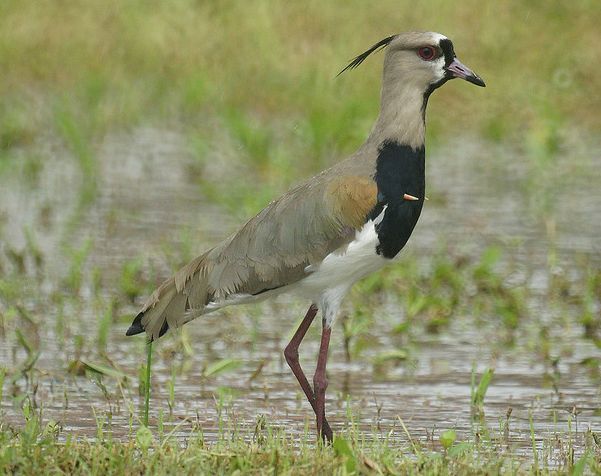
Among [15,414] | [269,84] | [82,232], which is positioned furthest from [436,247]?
[269,84]

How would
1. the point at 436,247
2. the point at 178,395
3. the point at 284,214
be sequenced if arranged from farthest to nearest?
the point at 436,247 → the point at 178,395 → the point at 284,214

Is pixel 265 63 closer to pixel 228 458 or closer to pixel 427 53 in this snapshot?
pixel 427 53

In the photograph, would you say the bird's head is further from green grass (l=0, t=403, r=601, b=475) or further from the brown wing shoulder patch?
green grass (l=0, t=403, r=601, b=475)

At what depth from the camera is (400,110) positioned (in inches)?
242

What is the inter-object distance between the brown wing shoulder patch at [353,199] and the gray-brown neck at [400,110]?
0.69ft

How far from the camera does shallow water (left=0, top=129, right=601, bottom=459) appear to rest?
670 centimetres

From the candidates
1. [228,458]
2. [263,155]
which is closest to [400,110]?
[228,458]

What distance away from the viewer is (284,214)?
620 centimetres

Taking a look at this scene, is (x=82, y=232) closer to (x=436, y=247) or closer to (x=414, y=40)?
(x=436, y=247)

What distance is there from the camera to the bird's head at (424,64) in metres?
6.18

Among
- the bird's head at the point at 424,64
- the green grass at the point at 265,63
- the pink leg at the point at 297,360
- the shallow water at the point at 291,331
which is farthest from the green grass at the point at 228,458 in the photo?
the green grass at the point at 265,63

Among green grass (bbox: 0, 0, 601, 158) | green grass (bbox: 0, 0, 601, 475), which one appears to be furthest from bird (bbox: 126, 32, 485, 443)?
green grass (bbox: 0, 0, 601, 158)

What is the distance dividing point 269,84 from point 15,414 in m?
7.65

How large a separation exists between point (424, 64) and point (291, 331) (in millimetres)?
2098
